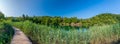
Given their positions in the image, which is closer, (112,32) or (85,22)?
(112,32)

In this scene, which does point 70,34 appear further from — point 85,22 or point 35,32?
point 85,22

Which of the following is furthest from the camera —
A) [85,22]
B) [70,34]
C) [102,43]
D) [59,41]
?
[85,22]

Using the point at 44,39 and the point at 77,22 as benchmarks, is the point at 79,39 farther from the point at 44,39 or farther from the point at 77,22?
the point at 77,22

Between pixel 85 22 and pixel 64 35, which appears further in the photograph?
pixel 85 22

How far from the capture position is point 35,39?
14.2 meters

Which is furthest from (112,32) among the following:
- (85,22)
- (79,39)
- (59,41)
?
(85,22)

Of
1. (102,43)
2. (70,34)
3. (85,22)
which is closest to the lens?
(70,34)

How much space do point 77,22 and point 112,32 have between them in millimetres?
42920

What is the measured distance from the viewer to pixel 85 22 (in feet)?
184

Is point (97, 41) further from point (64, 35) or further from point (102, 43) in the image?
point (64, 35)

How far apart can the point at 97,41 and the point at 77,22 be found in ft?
143

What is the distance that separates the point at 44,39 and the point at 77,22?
44983 millimetres

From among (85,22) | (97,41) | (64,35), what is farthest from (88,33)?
(85,22)

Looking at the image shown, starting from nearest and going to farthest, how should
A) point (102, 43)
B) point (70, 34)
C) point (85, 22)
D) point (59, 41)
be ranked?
point (59, 41) → point (70, 34) → point (102, 43) → point (85, 22)
